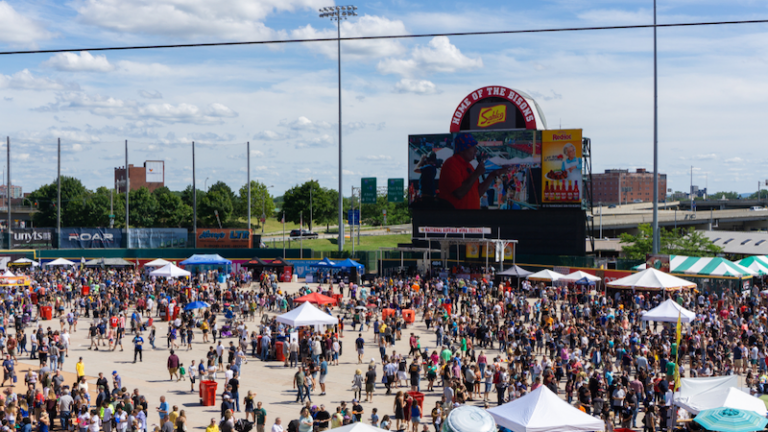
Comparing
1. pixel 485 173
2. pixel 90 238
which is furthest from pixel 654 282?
pixel 90 238

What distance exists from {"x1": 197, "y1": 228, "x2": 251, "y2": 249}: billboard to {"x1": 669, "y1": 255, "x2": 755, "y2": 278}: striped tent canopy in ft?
120

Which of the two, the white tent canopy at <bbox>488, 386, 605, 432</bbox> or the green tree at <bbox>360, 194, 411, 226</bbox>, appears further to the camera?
the green tree at <bbox>360, 194, 411, 226</bbox>

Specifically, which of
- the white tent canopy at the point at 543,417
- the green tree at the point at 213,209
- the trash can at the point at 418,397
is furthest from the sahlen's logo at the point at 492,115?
the green tree at the point at 213,209

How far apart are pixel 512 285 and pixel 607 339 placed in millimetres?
22124

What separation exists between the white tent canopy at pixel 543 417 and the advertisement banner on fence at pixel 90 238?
2209 inches

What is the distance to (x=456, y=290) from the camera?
1608 inches

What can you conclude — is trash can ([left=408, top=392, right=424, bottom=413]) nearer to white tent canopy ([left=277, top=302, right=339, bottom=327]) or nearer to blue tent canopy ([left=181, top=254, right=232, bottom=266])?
white tent canopy ([left=277, top=302, right=339, bottom=327])

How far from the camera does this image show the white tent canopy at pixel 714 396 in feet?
48.7

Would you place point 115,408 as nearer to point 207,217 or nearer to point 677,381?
point 677,381

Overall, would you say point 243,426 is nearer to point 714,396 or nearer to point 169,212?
point 714,396

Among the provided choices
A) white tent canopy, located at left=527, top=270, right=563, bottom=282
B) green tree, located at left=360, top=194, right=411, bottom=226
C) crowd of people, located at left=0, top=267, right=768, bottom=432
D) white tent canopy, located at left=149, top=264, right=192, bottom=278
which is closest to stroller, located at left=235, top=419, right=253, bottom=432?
crowd of people, located at left=0, top=267, right=768, bottom=432

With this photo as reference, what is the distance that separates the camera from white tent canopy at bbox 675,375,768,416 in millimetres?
14844

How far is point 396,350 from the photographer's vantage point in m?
29.0

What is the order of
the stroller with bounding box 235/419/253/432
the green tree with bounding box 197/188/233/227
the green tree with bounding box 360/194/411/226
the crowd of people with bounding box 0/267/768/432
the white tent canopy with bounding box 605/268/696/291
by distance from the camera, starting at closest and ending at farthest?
1. the stroller with bounding box 235/419/253/432
2. the crowd of people with bounding box 0/267/768/432
3. the white tent canopy with bounding box 605/268/696/291
4. the green tree with bounding box 197/188/233/227
5. the green tree with bounding box 360/194/411/226
